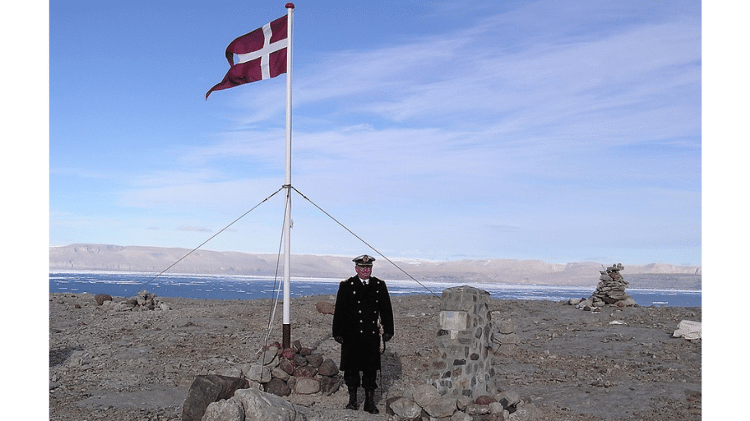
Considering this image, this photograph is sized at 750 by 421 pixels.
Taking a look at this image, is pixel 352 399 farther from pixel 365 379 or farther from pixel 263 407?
pixel 263 407

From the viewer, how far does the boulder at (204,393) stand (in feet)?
27.0

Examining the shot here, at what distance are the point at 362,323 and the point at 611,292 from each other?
48.7ft

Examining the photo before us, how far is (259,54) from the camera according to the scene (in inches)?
413

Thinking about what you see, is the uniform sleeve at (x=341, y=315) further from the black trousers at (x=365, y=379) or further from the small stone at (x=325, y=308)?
the small stone at (x=325, y=308)

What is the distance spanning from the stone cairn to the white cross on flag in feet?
49.5

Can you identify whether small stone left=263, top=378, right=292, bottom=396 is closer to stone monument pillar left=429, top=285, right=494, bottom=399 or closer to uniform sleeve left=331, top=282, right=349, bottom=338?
uniform sleeve left=331, top=282, right=349, bottom=338

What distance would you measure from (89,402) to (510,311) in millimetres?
14757

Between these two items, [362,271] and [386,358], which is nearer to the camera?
[362,271]

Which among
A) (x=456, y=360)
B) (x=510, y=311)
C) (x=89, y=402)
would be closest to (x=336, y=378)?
(x=456, y=360)

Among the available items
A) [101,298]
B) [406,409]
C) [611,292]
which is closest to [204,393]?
[406,409]

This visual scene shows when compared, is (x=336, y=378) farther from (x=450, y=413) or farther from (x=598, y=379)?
(x=598, y=379)

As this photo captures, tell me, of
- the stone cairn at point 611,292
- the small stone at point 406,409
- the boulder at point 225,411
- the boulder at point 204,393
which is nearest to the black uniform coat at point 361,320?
the small stone at point 406,409

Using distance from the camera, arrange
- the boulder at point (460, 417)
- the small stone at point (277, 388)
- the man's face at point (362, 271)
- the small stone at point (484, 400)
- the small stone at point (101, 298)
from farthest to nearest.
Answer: the small stone at point (101, 298) < the small stone at point (277, 388) < the man's face at point (362, 271) < the small stone at point (484, 400) < the boulder at point (460, 417)

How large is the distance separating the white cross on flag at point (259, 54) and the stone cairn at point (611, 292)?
15.1 meters
